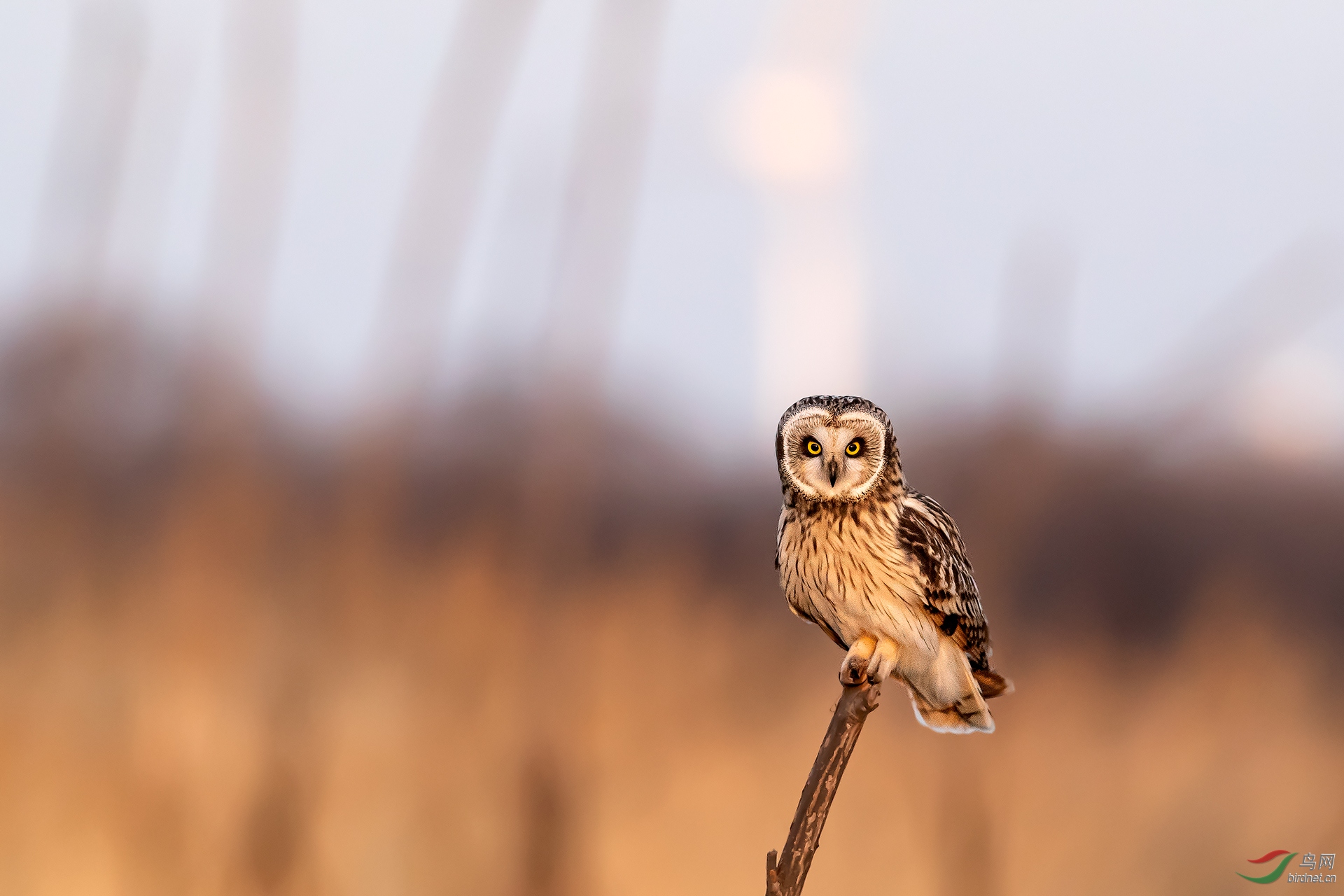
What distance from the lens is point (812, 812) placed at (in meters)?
0.85

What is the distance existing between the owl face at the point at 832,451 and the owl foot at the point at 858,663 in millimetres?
270

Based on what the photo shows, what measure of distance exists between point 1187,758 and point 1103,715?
38cm

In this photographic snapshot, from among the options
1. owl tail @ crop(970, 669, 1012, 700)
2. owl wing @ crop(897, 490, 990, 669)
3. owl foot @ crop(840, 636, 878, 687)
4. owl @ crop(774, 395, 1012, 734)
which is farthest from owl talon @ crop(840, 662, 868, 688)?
owl tail @ crop(970, 669, 1012, 700)

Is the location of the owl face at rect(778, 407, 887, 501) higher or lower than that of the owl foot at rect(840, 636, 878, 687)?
higher

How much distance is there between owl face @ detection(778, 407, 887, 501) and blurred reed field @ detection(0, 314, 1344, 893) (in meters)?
0.17

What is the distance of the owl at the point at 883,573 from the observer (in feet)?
5.14

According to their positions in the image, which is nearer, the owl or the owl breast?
the owl

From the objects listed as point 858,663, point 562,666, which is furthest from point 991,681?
point 562,666

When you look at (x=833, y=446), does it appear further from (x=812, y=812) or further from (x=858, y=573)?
(x=812, y=812)

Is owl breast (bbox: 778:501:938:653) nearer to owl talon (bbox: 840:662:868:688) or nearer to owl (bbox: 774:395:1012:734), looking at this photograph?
owl (bbox: 774:395:1012:734)

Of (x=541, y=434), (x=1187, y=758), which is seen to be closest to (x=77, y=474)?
(x=541, y=434)

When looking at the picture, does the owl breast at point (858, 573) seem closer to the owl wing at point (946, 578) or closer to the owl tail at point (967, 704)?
the owl wing at point (946, 578)

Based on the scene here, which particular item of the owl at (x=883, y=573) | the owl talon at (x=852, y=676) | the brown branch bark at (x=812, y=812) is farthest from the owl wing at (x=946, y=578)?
the brown branch bark at (x=812, y=812)

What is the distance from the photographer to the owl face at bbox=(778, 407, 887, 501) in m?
1.48
